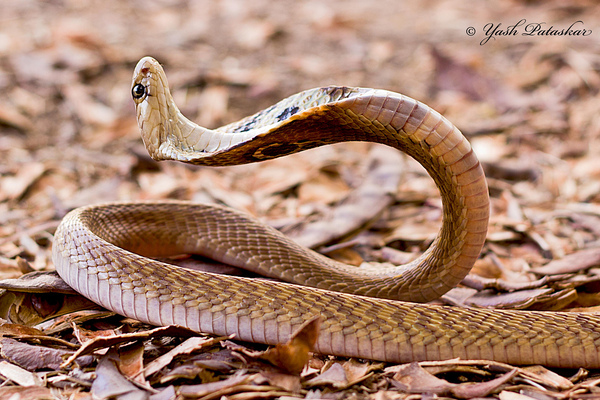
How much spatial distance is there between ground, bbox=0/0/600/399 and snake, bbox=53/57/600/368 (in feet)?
0.30

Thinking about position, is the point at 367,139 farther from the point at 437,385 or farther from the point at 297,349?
the point at 437,385

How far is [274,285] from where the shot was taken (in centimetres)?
255

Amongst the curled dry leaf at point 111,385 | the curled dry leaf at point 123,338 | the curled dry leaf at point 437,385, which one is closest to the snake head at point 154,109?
the curled dry leaf at point 123,338

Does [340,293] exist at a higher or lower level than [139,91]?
lower

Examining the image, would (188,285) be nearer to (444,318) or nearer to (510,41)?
(444,318)

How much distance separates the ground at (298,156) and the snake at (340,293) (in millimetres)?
92

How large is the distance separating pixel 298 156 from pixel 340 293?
10.9 feet

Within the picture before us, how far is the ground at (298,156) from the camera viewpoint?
7.59 feet

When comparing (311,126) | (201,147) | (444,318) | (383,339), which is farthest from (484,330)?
(201,147)

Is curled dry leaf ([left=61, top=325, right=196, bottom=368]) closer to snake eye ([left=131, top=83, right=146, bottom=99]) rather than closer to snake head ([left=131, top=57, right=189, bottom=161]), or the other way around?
snake head ([left=131, top=57, right=189, bottom=161])

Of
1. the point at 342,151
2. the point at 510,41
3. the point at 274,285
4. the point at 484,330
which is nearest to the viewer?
the point at 484,330

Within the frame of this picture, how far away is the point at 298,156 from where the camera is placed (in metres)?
5.75

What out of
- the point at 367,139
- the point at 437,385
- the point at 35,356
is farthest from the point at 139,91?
the point at 437,385

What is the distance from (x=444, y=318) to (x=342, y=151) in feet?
11.7
